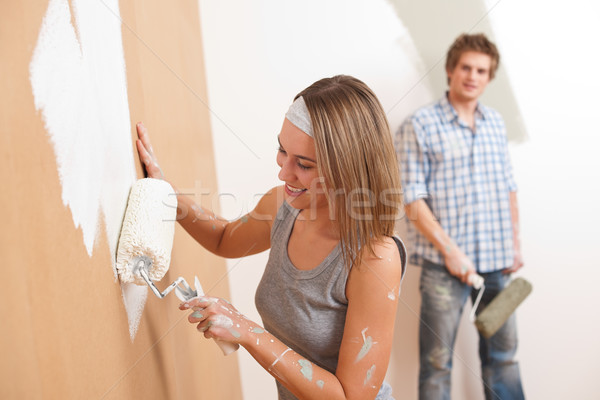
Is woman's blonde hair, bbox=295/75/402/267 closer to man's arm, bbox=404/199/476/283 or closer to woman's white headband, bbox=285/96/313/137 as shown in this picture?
woman's white headband, bbox=285/96/313/137

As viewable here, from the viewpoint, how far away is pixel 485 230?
201 centimetres

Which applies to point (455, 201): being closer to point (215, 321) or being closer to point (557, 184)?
point (557, 184)

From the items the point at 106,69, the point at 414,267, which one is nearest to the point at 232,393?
the point at 414,267

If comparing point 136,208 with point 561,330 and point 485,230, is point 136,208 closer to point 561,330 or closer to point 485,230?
point 485,230

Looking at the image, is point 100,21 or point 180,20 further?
point 180,20

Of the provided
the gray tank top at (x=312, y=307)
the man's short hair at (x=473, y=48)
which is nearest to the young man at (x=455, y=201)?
the man's short hair at (x=473, y=48)

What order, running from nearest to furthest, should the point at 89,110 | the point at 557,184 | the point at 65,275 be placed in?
1. the point at 65,275
2. the point at 89,110
3. the point at 557,184

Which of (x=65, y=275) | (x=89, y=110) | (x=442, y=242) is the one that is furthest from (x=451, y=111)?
(x=65, y=275)

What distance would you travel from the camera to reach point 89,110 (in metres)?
0.69

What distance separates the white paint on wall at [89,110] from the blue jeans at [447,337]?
1352mm

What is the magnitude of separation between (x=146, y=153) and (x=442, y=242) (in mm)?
1291

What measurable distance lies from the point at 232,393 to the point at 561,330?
56.8 inches

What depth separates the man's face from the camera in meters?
1.98

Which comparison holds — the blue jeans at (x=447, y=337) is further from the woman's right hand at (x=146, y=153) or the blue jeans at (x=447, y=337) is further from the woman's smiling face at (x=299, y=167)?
the woman's right hand at (x=146, y=153)
